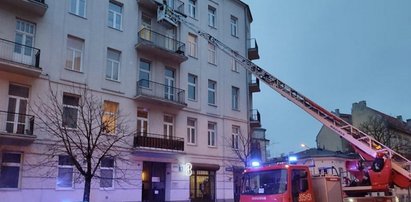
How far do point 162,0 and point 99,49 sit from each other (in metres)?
6.13

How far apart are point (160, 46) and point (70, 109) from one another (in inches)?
290

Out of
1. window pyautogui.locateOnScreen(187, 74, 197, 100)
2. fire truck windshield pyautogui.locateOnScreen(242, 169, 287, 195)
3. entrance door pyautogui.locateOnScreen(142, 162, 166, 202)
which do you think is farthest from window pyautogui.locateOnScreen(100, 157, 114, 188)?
fire truck windshield pyautogui.locateOnScreen(242, 169, 287, 195)

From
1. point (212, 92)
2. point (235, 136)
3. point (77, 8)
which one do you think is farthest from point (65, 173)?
point (235, 136)

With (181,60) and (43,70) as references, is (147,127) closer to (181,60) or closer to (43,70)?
(181,60)

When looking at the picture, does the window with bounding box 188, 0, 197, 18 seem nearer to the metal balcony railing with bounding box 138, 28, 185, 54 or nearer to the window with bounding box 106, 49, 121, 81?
the metal balcony railing with bounding box 138, 28, 185, 54

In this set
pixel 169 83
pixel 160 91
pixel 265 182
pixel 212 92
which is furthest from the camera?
pixel 212 92

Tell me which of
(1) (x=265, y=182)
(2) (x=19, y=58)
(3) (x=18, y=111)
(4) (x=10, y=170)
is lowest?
(1) (x=265, y=182)

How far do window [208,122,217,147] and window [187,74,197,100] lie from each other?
2.40 metres

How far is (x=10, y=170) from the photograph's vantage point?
18.9 m

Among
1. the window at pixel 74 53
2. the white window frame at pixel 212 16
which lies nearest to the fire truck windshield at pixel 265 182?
the window at pixel 74 53

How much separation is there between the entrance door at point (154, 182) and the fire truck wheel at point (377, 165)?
47.0 ft

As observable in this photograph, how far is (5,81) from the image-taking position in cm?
1928

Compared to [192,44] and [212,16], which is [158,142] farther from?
[212,16]

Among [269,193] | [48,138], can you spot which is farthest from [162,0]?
[269,193]
